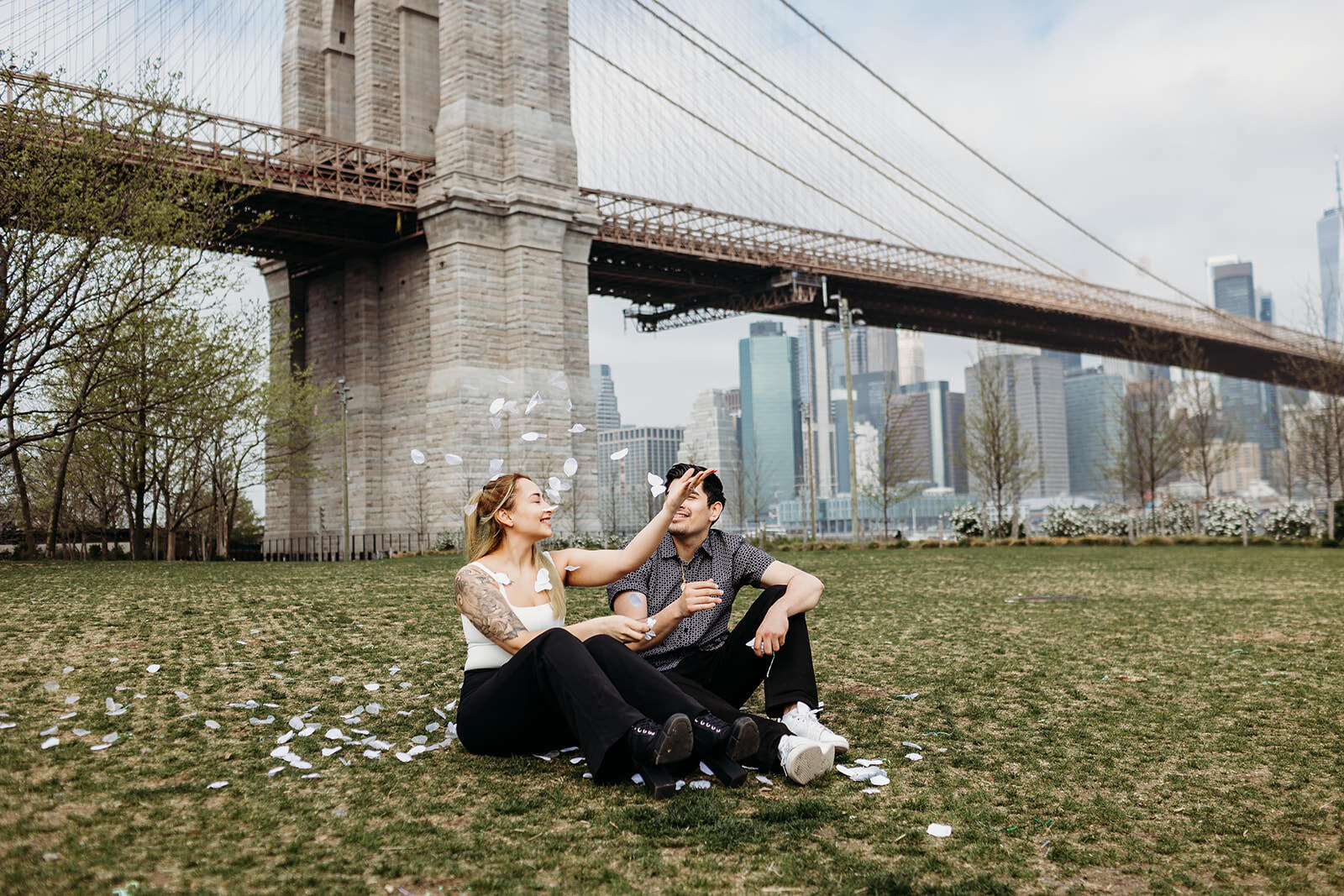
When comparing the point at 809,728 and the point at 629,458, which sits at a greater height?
the point at 629,458

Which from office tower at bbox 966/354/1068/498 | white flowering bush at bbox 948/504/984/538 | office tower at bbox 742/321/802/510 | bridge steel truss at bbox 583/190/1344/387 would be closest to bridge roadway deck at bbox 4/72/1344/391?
bridge steel truss at bbox 583/190/1344/387

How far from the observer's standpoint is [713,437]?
147 feet

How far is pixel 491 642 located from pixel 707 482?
1.17 meters

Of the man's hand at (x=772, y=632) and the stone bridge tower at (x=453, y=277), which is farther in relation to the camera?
the stone bridge tower at (x=453, y=277)

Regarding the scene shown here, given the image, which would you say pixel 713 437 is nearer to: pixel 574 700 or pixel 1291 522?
pixel 1291 522

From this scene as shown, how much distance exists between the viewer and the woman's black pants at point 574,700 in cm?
378

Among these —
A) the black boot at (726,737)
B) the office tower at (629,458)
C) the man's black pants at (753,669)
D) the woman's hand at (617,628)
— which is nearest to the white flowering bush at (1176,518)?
the office tower at (629,458)

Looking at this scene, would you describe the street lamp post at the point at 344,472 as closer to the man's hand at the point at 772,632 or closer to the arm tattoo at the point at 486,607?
the arm tattoo at the point at 486,607

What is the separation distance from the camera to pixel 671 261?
37.1 meters

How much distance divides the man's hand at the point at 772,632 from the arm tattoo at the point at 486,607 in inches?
38.7

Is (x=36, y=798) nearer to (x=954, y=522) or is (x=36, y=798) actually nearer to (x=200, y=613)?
(x=200, y=613)

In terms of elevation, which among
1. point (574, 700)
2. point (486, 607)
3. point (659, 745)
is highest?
point (486, 607)

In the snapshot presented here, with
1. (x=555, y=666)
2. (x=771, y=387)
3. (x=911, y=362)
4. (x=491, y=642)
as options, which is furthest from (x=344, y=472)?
(x=911, y=362)

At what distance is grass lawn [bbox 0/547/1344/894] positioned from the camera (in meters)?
3.13
